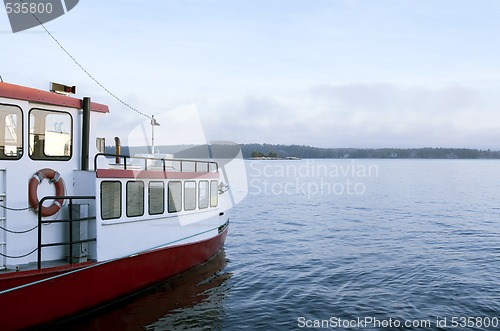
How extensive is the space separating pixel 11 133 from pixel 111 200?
8.77 ft

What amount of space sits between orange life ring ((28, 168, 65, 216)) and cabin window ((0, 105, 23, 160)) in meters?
0.59

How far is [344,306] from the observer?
11.6 metres

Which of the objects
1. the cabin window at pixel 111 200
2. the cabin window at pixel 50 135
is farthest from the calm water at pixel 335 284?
the cabin window at pixel 50 135

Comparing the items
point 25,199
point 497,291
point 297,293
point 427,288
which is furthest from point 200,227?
point 497,291

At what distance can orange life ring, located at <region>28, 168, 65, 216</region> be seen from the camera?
934 cm

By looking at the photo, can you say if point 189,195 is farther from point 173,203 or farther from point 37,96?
point 37,96

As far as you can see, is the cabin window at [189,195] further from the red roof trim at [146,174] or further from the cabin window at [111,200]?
the cabin window at [111,200]

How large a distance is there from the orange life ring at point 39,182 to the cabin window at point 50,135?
1.22 feet

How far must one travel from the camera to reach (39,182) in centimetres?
948

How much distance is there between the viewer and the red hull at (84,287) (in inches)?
328

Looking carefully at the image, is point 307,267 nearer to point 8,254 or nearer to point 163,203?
point 163,203

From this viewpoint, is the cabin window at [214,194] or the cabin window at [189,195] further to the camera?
the cabin window at [214,194]

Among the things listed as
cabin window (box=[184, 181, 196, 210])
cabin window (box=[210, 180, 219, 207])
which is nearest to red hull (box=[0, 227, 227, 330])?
cabin window (box=[184, 181, 196, 210])

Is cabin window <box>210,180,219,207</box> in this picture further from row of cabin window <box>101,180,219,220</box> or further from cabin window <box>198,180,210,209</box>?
cabin window <box>198,180,210,209</box>
